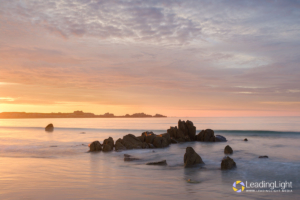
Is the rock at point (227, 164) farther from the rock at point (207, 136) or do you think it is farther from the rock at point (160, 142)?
the rock at point (207, 136)

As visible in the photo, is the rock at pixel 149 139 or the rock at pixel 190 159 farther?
the rock at pixel 149 139

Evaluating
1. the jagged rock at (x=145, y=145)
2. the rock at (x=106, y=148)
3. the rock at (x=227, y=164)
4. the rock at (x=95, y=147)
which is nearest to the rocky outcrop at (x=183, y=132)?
the jagged rock at (x=145, y=145)

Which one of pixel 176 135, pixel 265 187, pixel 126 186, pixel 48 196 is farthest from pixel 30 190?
pixel 176 135

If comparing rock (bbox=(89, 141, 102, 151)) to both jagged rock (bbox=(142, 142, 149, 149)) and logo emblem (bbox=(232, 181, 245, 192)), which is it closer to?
jagged rock (bbox=(142, 142, 149, 149))

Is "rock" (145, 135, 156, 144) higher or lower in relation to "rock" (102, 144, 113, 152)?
higher

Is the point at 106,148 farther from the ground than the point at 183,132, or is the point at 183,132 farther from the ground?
the point at 183,132

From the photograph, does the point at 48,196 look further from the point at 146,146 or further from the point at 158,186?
the point at 146,146

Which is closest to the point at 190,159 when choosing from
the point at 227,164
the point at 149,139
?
the point at 227,164

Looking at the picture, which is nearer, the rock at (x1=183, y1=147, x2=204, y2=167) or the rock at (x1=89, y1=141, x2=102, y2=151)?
the rock at (x1=183, y1=147, x2=204, y2=167)

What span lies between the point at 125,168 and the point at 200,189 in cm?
675

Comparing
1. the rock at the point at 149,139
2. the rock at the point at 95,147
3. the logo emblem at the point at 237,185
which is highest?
the rock at the point at 149,139

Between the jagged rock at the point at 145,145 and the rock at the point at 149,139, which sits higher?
the rock at the point at 149,139

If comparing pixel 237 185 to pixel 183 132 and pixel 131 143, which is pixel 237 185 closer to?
pixel 131 143

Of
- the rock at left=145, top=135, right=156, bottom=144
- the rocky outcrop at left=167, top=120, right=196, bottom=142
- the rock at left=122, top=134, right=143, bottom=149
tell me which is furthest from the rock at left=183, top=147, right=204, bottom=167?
the rocky outcrop at left=167, top=120, right=196, bottom=142
